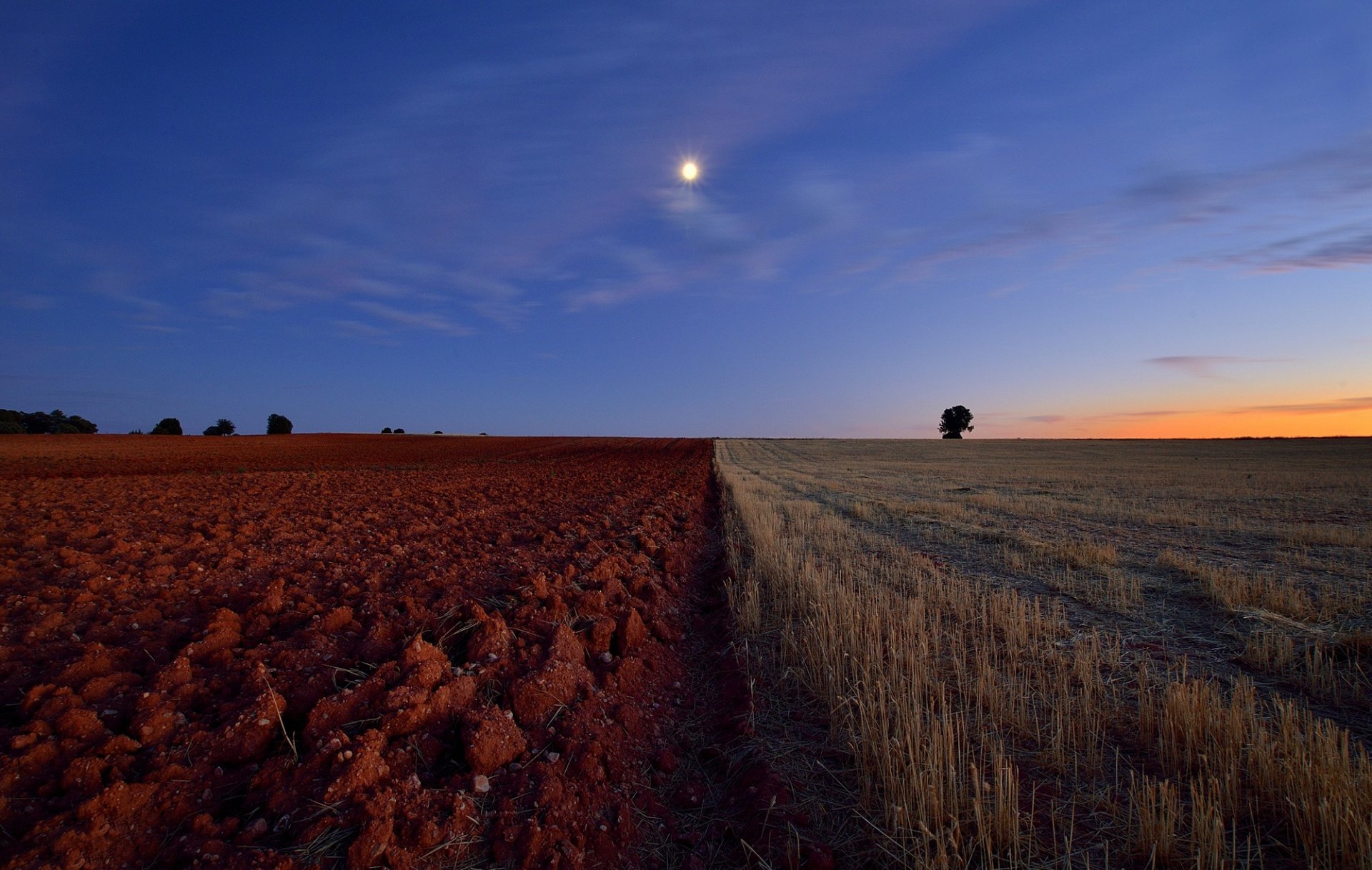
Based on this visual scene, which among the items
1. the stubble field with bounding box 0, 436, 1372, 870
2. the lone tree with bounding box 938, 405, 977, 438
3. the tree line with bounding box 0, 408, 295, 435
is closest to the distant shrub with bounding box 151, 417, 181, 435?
the tree line with bounding box 0, 408, 295, 435

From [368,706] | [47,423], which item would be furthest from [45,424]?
[368,706]

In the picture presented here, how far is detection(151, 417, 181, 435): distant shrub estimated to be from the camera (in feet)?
252

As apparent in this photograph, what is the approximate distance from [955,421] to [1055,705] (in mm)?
123562

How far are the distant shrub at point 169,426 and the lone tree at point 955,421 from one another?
124 metres

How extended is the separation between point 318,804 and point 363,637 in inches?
82.7

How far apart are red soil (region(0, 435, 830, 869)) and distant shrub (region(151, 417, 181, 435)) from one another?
88.5 m

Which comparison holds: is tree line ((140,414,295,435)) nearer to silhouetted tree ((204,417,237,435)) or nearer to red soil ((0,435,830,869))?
silhouetted tree ((204,417,237,435))

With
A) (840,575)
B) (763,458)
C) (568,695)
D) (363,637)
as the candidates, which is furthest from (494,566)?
(763,458)

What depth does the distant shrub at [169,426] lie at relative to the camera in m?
76.9

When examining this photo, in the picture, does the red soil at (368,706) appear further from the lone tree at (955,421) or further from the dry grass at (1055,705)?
the lone tree at (955,421)

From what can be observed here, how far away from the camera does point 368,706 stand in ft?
13.2

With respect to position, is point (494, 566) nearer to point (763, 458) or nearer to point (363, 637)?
point (363, 637)

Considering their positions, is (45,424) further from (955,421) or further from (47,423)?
(955,421)

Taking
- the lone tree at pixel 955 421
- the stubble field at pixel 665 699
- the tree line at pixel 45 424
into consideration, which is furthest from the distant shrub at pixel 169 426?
the lone tree at pixel 955 421
